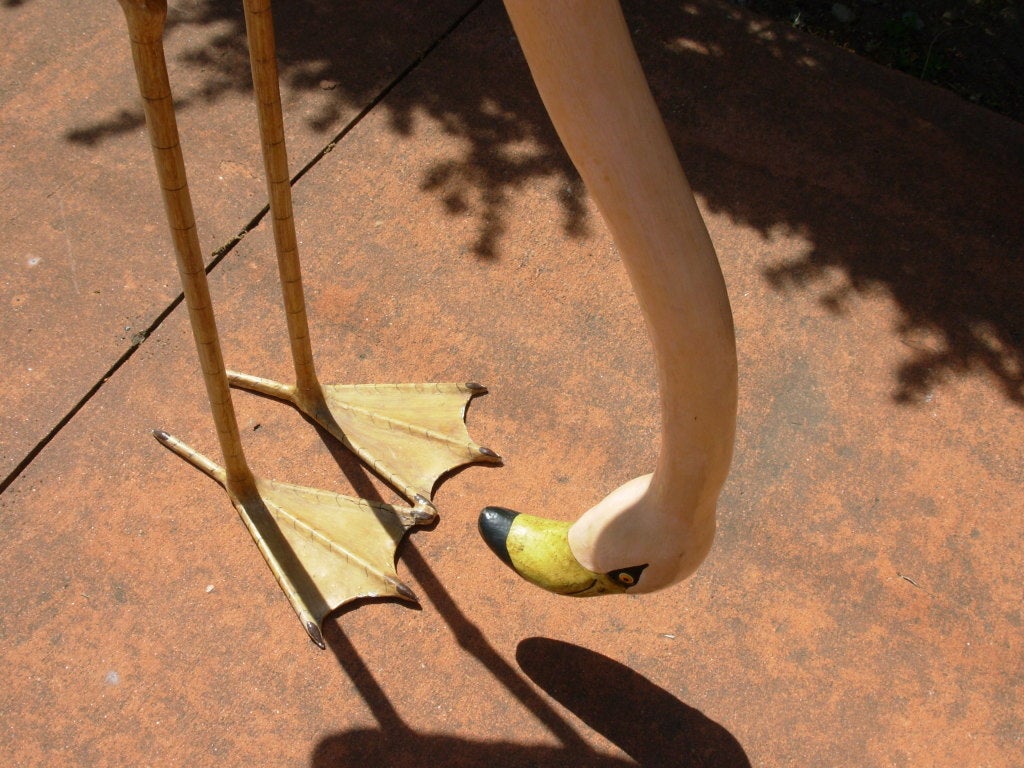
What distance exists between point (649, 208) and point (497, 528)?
1.10 m

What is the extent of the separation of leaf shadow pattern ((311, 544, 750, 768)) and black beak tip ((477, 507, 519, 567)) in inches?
9.4

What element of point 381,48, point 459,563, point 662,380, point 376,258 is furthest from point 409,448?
point 381,48

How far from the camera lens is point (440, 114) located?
138 inches

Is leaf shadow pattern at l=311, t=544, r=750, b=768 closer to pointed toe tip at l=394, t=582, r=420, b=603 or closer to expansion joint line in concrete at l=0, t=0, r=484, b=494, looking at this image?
pointed toe tip at l=394, t=582, r=420, b=603

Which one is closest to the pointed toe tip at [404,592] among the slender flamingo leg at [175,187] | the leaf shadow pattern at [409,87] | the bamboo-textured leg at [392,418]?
the bamboo-textured leg at [392,418]

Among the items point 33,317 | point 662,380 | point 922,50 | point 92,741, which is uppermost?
point 662,380

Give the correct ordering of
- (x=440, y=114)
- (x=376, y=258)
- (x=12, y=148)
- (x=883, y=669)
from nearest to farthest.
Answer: (x=883, y=669)
(x=376, y=258)
(x=12, y=148)
(x=440, y=114)

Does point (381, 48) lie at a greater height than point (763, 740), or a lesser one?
greater

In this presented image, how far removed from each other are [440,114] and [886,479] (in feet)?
6.26

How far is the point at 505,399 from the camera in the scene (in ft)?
9.17

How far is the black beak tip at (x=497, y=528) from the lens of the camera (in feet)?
7.31

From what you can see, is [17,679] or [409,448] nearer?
[17,679]

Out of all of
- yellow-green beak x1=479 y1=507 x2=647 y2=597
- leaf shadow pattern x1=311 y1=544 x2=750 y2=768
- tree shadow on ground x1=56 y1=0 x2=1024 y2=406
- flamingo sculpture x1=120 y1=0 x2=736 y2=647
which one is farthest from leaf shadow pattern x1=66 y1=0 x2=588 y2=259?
leaf shadow pattern x1=311 y1=544 x2=750 y2=768

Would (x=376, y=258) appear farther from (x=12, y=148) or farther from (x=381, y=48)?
(x=12, y=148)
